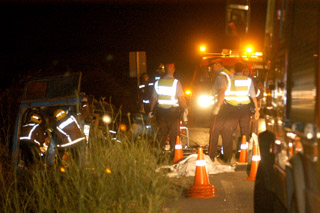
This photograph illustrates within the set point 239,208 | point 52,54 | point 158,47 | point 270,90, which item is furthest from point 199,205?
point 158,47

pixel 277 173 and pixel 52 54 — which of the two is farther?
pixel 52 54

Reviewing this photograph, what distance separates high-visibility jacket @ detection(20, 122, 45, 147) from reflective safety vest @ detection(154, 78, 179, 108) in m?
2.26

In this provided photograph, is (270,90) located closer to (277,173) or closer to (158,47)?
(277,173)

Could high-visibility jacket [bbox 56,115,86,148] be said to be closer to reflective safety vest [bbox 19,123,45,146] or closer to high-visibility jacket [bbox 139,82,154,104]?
reflective safety vest [bbox 19,123,45,146]

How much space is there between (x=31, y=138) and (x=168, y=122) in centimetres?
252

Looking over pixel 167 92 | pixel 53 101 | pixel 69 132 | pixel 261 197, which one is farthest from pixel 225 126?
pixel 261 197

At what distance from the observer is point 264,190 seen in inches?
189

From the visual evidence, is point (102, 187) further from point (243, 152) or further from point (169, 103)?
point (169, 103)

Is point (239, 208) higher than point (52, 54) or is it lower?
lower

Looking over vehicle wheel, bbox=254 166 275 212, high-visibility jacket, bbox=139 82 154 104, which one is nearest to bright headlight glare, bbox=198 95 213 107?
high-visibility jacket, bbox=139 82 154 104

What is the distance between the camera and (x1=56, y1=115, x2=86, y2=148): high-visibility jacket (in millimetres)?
7797

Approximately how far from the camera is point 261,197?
16.3 feet

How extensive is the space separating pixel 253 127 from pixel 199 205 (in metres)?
5.21

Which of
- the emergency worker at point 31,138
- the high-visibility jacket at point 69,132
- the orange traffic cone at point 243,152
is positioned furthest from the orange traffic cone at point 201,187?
the emergency worker at point 31,138
